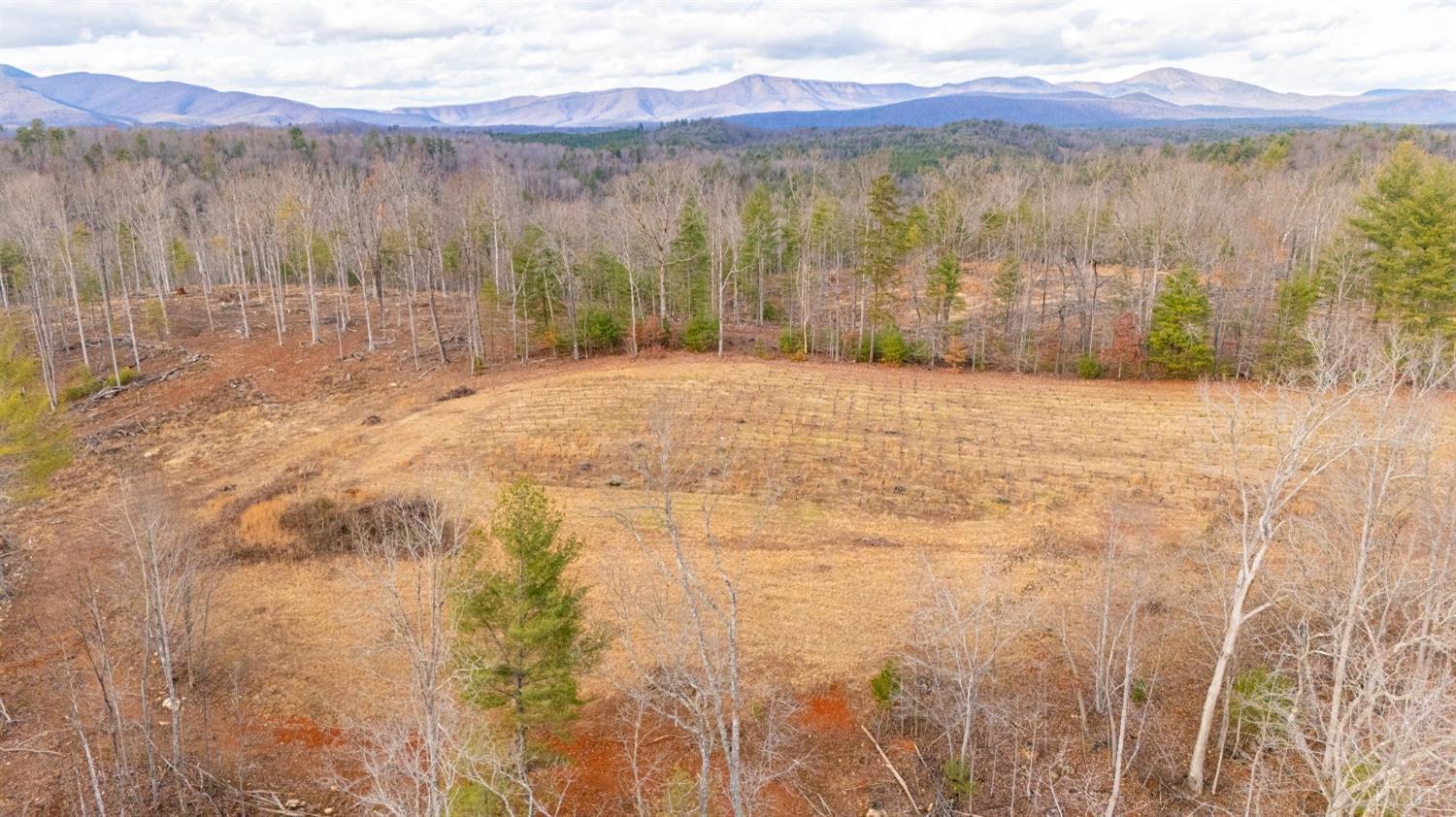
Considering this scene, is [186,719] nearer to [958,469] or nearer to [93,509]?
[93,509]

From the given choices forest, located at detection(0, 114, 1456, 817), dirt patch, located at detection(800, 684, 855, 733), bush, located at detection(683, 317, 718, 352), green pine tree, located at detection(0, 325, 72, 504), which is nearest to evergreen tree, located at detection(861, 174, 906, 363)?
forest, located at detection(0, 114, 1456, 817)

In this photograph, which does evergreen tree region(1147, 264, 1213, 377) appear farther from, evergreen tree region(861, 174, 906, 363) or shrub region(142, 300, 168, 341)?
shrub region(142, 300, 168, 341)

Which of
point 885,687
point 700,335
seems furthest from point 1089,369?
point 885,687

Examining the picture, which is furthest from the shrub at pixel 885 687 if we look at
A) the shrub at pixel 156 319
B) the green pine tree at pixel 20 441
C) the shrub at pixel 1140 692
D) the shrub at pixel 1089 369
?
the shrub at pixel 156 319

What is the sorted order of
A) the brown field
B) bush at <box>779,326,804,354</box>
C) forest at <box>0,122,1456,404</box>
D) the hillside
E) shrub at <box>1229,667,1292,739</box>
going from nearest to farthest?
shrub at <box>1229,667,1292,739</box> < the hillside < the brown field < forest at <box>0,122,1456,404</box> < bush at <box>779,326,804,354</box>

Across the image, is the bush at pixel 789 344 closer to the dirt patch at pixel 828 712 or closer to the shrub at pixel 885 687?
the dirt patch at pixel 828 712

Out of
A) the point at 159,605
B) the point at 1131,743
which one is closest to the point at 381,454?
the point at 159,605
